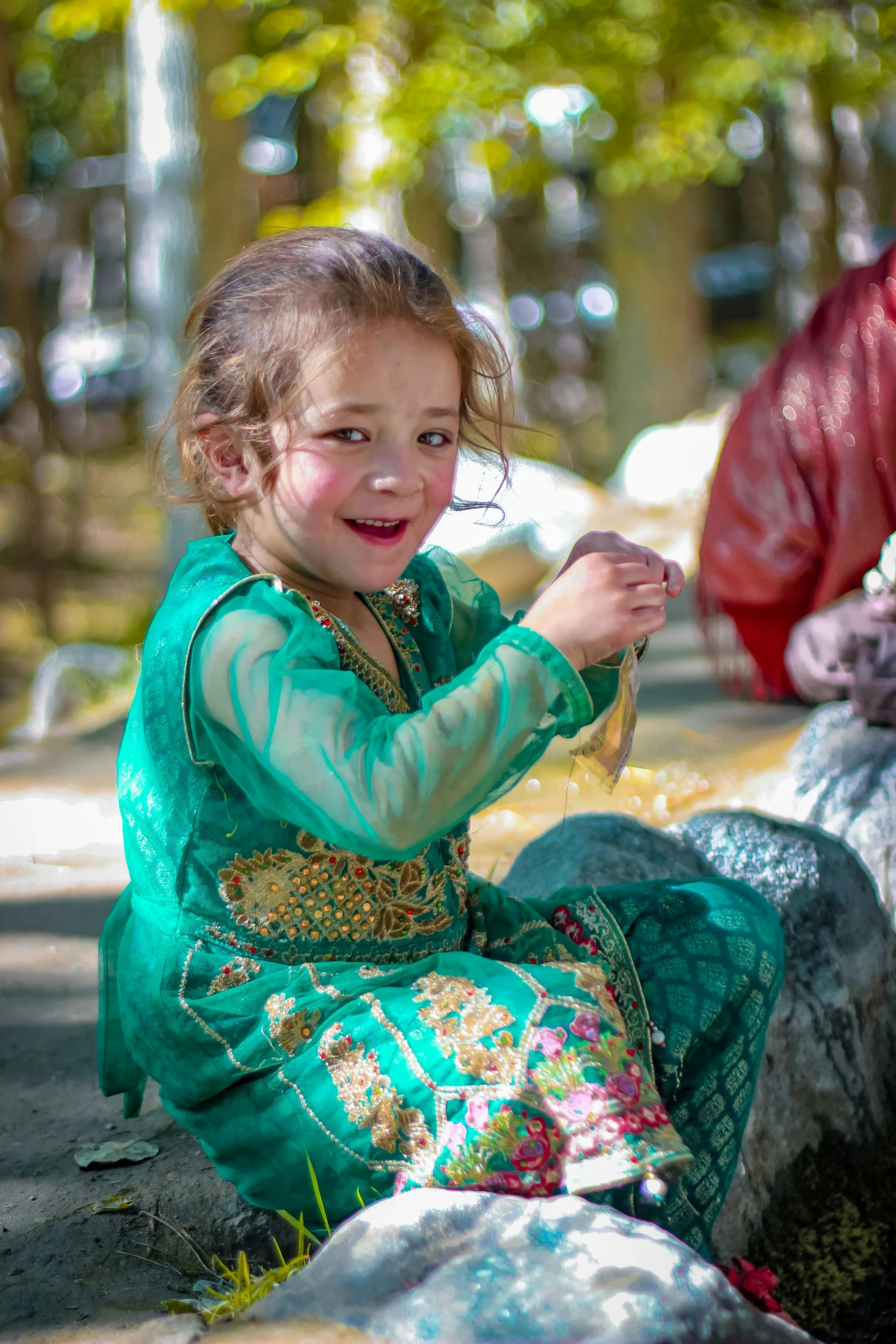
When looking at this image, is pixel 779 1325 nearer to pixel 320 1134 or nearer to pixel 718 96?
pixel 320 1134

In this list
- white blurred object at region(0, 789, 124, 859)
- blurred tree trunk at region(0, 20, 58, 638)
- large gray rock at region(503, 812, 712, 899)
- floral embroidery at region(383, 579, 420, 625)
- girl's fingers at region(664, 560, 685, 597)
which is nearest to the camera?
girl's fingers at region(664, 560, 685, 597)

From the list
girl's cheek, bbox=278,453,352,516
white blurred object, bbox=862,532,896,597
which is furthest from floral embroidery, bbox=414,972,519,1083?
white blurred object, bbox=862,532,896,597

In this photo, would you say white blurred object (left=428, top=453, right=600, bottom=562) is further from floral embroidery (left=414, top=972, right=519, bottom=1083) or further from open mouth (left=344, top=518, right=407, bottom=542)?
floral embroidery (left=414, top=972, right=519, bottom=1083)

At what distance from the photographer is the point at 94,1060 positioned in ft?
8.59

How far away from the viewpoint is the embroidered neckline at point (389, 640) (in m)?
1.83

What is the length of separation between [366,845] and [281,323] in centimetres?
68

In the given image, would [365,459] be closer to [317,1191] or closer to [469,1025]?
[469,1025]

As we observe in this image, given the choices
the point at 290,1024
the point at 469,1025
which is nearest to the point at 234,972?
the point at 290,1024

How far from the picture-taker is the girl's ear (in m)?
1.82

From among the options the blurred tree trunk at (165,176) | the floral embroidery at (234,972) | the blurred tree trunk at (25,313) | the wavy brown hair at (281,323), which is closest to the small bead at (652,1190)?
the floral embroidery at (234,972)

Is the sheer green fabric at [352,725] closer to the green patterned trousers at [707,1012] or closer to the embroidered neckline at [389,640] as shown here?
the embroidered neckline at [389,640]

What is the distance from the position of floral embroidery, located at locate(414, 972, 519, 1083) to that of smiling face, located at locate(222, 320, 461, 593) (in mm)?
536

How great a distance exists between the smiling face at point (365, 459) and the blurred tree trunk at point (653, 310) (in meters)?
10.4

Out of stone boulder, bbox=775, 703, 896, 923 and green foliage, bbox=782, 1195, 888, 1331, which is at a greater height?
stone boulder, bbox=775, 703, 896, 923
